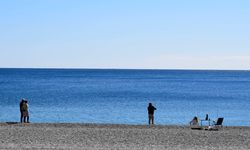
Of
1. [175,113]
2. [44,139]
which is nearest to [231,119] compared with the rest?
[175,113]

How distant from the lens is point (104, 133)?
25422mm

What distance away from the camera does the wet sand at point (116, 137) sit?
70.9 feet

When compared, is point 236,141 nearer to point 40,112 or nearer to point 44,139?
point 44,139

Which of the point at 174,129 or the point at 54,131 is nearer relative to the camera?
the point at 54,131

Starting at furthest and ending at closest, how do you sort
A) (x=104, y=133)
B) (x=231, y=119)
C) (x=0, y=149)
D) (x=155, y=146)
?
1. (x=231, y=119)
2. (x=104, y=133)
3. (x=155, y=146)
4. (x=0, y=149)

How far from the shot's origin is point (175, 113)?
174 feet


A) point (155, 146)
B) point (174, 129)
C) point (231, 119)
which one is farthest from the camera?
point (231, 119)

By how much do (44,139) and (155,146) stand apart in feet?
14.2

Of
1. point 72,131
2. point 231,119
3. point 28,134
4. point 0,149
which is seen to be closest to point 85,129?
point 72,131

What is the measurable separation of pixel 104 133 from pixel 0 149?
6.41 meters

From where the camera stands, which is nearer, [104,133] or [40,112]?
[104,133]

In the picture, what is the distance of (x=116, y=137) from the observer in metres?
24.1

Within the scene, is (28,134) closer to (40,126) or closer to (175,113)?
(40,126)

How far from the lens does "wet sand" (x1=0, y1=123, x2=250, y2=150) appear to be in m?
21.6
